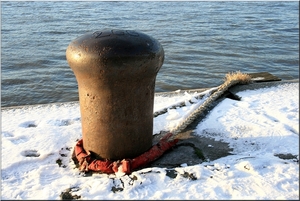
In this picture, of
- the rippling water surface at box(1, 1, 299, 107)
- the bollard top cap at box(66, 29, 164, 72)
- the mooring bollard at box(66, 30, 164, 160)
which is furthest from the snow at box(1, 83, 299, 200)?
the rippling water surface at box(1, 1, 299, 107)

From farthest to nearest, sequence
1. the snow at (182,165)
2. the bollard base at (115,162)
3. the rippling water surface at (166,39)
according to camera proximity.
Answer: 1. the rippling water surface at (166,39)
2. the bollard base at (115,162)
3. the snow at (182,165)

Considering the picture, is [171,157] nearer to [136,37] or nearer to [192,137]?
[192,137]

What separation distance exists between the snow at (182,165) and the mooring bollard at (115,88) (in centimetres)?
33

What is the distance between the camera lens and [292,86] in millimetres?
5504

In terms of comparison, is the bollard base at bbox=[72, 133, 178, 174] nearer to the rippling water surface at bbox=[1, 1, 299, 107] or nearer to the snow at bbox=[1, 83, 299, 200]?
the snow at bbox=[1, 83, 299, 200]

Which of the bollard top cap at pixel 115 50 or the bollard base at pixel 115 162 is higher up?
the bollard top cap at pixel 115 50

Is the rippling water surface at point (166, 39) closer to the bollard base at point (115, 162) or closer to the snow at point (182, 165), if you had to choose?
the snow at point (182, 165)

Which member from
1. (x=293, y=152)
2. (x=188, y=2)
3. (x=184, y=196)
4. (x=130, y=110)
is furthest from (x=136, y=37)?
(x=188, y=2)

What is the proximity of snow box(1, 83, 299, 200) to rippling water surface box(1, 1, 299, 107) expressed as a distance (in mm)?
3241

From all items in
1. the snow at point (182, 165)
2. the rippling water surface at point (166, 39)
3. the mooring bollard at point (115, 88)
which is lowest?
the rippling water surface at point (166, 39)

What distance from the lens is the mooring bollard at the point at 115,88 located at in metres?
3.10

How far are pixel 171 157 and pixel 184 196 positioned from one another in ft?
2.54

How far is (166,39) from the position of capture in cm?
1218

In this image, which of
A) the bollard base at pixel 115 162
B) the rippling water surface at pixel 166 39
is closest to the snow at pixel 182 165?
the bollard base at pixel 115 162
